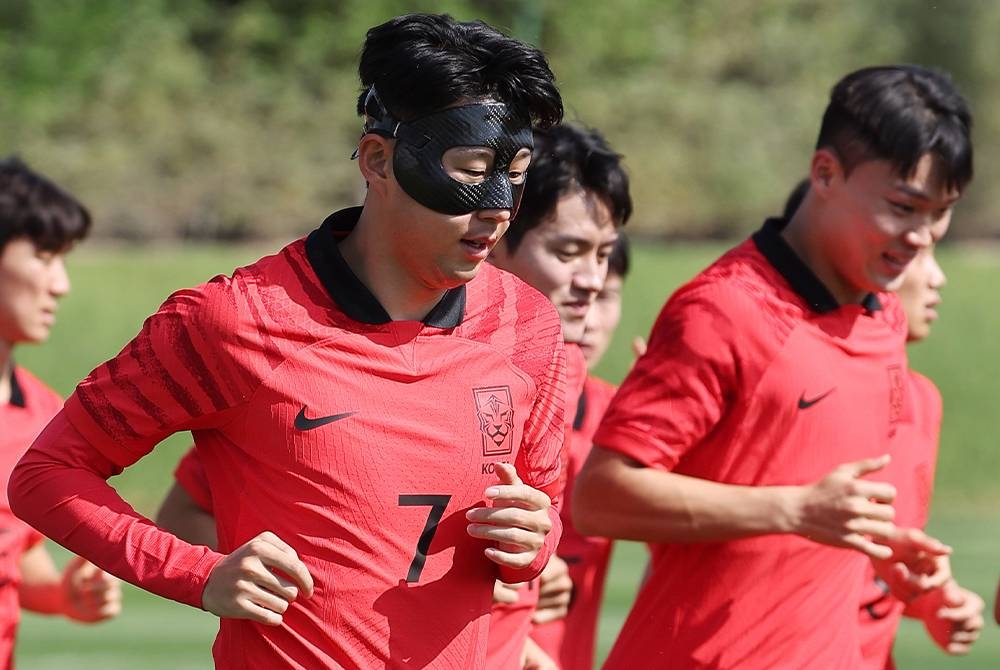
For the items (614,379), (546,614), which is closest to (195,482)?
(546,614)

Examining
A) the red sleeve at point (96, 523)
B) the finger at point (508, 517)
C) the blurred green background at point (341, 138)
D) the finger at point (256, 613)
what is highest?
the blurred green background at point (341, 138)

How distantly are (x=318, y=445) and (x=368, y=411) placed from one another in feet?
0.42

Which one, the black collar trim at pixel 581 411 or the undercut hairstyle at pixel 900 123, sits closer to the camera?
the undercut hairstyle at pixel 900 123

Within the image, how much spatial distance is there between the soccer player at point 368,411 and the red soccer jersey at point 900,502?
1.84 meters

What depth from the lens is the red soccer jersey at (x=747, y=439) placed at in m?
4.14

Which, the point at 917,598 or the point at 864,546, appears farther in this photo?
the point at 917,598

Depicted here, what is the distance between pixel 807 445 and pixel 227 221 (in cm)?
3058

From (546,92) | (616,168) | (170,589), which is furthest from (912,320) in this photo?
(170,589)

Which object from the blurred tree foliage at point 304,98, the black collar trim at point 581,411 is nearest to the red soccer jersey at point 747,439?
the black collar trim at point 581,411

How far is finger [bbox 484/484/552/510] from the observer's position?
3.26 metres

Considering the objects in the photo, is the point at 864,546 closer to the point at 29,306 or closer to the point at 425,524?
the point at 425,524

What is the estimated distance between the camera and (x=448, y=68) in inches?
133

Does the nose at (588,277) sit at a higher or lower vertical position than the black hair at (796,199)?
lower

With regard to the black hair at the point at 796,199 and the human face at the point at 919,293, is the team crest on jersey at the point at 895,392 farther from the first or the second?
the human face at the point at 919,293
